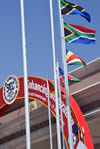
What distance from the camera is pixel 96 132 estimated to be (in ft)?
63.6

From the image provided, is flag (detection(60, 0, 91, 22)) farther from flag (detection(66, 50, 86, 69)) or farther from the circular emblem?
the circular emblem

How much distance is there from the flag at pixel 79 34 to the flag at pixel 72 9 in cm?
51

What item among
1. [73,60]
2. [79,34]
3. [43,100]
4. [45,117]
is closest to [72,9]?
[79,34]

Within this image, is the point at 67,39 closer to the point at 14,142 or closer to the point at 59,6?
the point at 59,6

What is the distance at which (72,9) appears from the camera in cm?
1370

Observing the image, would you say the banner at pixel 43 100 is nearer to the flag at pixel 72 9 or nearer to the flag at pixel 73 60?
the flag at pixel 73 60

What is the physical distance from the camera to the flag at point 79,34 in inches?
533

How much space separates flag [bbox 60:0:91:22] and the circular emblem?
9.84 meters

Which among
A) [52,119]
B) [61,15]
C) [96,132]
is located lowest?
[96,132]

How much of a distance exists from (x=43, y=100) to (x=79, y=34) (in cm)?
770

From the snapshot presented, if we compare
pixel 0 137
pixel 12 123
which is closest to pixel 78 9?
pixel 12 123

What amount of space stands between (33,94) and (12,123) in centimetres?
372

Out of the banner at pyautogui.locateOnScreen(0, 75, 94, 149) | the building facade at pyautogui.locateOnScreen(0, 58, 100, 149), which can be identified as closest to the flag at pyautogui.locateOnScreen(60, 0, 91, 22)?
the building facade at pyautogui.locateOnScreen(0, 58, 100, 149)

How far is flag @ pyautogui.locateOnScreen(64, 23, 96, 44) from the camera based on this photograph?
533 inches
